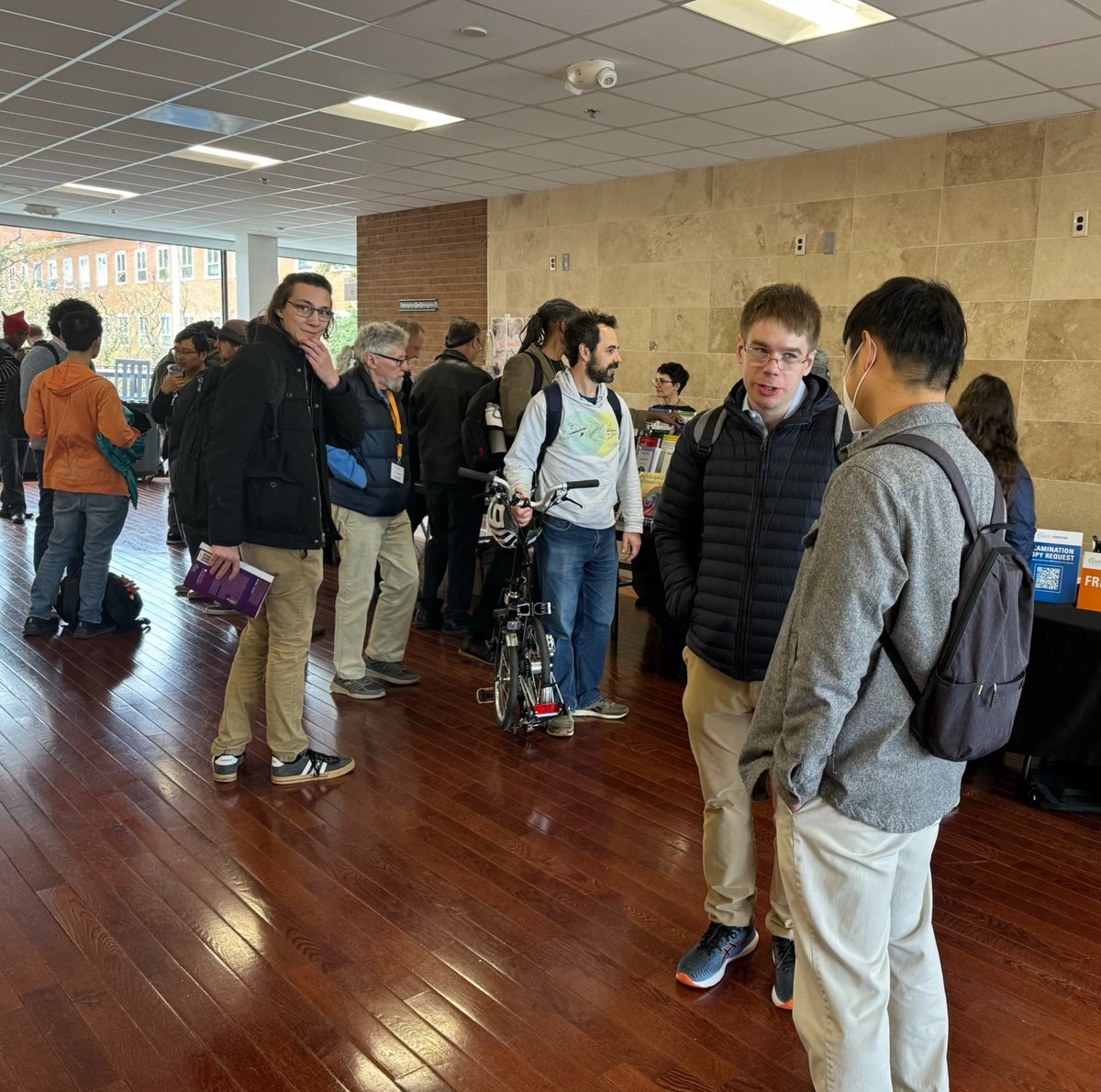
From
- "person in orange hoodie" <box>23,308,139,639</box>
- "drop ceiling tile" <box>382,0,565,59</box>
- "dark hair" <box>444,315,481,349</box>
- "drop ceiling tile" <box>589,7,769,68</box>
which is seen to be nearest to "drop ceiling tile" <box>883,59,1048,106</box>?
"drop ceiling tile" <box>589,7,769,68</box>

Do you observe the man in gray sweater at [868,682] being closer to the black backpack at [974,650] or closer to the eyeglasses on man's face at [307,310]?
the black backpack at [974,650]

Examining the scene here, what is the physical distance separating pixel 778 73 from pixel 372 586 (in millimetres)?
3561

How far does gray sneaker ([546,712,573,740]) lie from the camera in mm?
4105

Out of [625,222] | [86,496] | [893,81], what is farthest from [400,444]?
[625,222]

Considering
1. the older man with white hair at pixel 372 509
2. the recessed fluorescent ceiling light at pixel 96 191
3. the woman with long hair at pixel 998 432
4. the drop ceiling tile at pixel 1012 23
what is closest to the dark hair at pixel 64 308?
the older man with white hair at pixel 372 509

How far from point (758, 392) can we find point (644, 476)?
2752 mm

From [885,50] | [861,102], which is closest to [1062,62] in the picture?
[885,50]

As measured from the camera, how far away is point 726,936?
2480mm

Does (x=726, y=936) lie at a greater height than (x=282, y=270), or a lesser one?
lesser

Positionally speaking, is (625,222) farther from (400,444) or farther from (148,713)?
(148,713)

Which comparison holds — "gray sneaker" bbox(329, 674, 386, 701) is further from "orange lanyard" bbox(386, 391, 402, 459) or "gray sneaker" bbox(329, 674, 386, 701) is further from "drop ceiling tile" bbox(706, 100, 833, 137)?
"drop ceiling tile" bbox(706, 100, 833, 137)

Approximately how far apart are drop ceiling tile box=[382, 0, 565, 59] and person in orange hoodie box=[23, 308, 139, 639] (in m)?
2.14

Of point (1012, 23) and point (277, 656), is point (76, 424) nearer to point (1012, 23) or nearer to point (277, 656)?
point (277, 656)

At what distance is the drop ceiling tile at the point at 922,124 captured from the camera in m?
6.11
